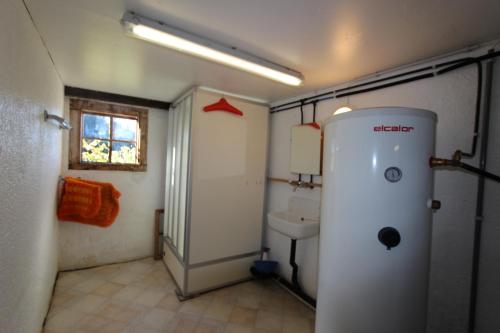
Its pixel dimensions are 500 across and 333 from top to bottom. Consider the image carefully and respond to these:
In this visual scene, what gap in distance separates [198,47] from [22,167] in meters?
1.25

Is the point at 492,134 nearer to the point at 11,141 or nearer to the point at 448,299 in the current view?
the point at 448,299

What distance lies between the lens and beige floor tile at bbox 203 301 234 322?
7.20 ft

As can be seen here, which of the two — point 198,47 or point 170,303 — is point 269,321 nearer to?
point 170,303

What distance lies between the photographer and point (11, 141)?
3.46 ft

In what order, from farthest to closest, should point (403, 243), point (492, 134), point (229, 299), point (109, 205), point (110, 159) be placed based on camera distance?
point (110, 159)
point (109, 205)
point (229, 299)
point (492, 134)
point (403, 243)

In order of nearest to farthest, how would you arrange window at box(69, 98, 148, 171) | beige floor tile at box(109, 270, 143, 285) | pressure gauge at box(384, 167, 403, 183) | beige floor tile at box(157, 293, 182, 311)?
1. pressure gauge at box(384, 167, 403, 183)
2. beige floor tile at box(157, 293, 182, 311)
3. beige floor tile at box(109, 270, 143, 285)
4. window at box(69, 98, 148, 171)

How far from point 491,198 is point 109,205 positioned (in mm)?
3480

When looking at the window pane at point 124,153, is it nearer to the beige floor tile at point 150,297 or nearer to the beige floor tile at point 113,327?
the beige floor tile at point 150,297

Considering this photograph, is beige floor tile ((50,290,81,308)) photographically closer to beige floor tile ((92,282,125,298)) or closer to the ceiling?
beige floor tile ((92,282,125,298))

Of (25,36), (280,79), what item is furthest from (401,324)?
(25,36)

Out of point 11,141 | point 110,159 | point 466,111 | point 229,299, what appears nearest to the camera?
point 11,141

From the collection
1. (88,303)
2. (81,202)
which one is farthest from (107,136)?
(88,303)

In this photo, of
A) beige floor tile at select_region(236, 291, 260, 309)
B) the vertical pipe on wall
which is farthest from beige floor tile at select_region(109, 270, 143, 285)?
the vertical pipe on wall

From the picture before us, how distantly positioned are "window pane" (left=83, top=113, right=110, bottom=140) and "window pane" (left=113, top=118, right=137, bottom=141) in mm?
94
